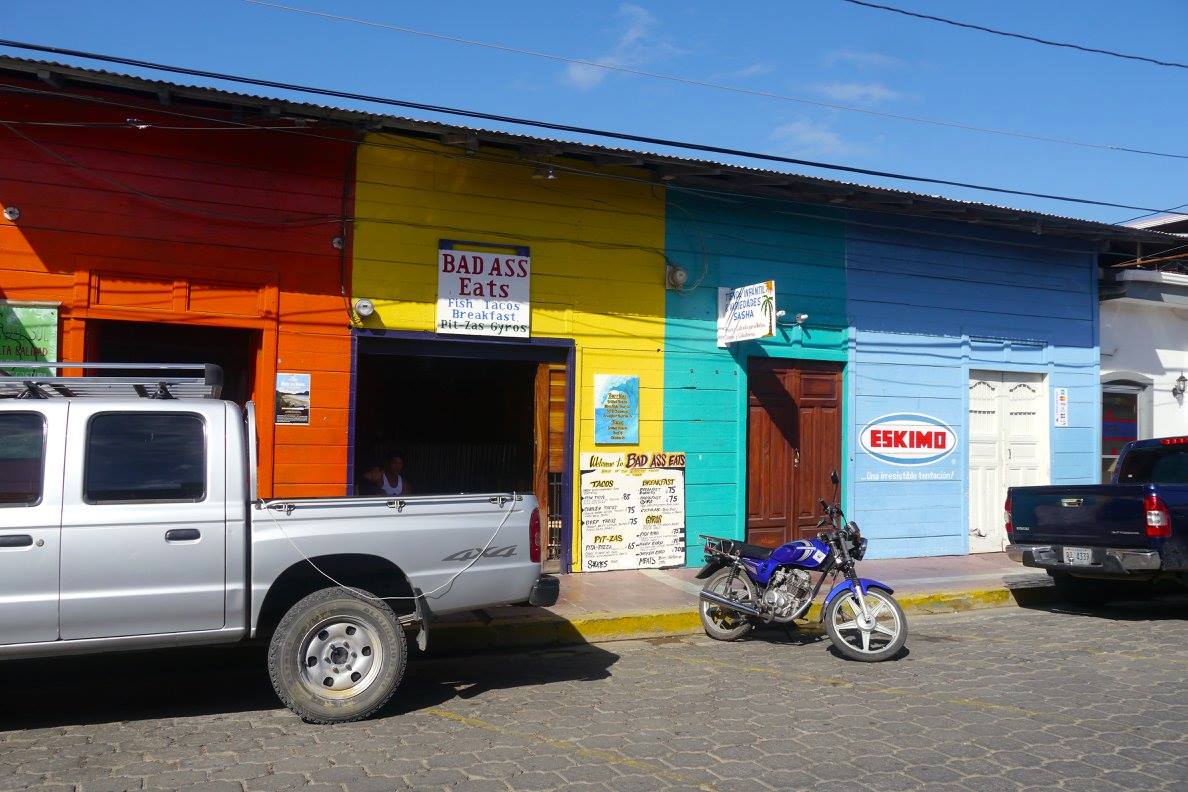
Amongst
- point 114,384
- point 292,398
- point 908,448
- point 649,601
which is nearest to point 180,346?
point 292,398

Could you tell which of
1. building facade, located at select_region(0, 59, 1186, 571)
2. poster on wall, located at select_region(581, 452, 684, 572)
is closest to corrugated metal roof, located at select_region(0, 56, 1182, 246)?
building facade, located at select_region(0, 59, 1186, 571)

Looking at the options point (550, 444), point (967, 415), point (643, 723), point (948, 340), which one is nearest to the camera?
point (643, 723)

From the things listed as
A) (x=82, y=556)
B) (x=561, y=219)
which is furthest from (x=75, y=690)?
(x=561, y=219)

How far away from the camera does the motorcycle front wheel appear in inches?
307

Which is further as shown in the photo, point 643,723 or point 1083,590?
point 1083,590

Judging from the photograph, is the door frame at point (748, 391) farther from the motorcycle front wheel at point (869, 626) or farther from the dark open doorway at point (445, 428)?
the motorcycle front wheel at point (869, 626)

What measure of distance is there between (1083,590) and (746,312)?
5024mm

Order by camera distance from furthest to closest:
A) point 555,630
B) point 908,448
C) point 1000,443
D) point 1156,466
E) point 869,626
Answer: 1. point 1000,443
2. point 908,448
3. point 1156,466
4. point 555,630
5. point 869,626

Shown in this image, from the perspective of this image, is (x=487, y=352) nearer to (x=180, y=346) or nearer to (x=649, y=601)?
(x=649, y=601)

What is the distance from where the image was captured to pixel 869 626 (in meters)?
7.84

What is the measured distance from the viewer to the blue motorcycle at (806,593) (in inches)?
310

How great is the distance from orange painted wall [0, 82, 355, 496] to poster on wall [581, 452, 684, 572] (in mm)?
2947

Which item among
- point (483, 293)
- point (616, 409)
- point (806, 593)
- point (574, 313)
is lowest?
point (806, 593)

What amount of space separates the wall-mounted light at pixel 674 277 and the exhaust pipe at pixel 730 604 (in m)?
4.65
